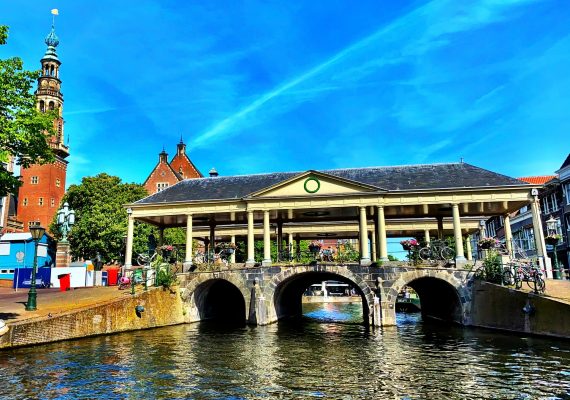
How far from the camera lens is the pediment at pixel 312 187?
2923 centimetres

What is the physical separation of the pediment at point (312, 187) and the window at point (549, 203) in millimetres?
27415

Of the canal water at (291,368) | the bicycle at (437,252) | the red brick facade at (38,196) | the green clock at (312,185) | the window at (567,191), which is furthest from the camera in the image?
the red brick facade at (38,196)

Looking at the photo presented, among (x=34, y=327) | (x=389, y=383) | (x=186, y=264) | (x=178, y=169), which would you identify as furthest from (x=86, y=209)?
(x=389, y=383)

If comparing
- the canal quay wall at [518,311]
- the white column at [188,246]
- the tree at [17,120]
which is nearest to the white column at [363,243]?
the canal quay wall at [518,311]

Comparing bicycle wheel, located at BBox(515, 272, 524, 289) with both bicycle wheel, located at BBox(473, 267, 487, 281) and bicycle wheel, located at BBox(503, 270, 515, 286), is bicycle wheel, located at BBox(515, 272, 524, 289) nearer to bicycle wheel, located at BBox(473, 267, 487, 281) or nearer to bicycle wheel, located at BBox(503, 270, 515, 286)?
bicycle wheel, located at BBox(503, 270, 515, 286)

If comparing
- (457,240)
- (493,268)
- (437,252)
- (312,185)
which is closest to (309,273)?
(312,185)

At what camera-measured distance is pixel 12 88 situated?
15961 mm

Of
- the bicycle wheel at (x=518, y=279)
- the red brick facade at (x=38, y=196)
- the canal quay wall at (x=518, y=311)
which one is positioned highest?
the red brick facade at (x=38, y=196)

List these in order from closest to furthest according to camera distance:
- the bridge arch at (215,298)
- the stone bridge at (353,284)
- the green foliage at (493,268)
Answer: the green foliage at (493,268) < the stone bridge at (353,284) < the bridge arch at (215,298)

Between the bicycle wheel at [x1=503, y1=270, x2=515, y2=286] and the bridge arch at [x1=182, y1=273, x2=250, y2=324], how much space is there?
15633 mm

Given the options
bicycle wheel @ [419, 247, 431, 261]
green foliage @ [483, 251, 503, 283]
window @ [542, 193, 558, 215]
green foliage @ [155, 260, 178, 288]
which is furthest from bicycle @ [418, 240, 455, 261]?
window @ [542, 193, 558, 215]

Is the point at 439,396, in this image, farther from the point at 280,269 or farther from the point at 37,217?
the point at 37,217

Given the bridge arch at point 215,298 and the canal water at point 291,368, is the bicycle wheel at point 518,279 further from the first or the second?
the bridge arch at point 215,298

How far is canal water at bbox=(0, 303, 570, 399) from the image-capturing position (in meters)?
11.3
